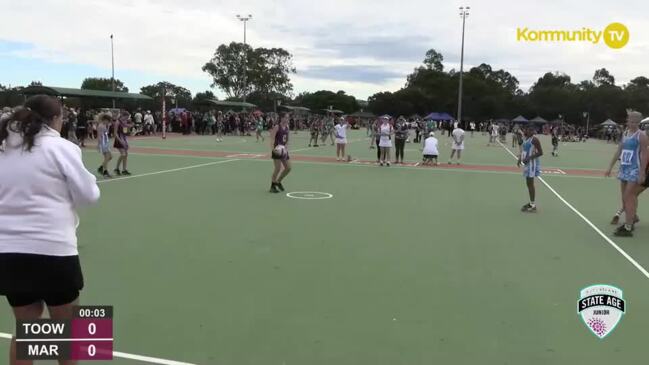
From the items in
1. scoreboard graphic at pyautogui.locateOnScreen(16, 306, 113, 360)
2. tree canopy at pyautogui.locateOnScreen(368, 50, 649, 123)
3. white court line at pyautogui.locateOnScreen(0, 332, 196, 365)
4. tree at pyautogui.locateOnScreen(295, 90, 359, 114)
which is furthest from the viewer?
tree at pyautogui.locateOnScreen(295, 90, 359, 114)

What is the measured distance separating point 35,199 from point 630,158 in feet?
26.3

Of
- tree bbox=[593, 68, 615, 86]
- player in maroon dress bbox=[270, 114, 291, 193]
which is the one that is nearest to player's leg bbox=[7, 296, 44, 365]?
player in maroon dress bbox=[270, 114, 291, 193]

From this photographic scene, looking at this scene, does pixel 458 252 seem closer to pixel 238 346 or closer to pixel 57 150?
pixel 238 346

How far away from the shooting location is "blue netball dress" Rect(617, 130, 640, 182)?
319 inches

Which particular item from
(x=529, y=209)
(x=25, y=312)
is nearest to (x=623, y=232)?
(x=529, y=209)

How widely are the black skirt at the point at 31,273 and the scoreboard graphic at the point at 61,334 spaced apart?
0.59 ft

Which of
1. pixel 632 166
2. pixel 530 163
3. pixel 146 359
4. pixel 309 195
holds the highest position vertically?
pixel 632 166

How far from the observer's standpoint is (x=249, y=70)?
83562 millimetres

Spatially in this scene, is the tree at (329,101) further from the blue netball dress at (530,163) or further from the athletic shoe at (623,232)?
the athletic shoe at (623,232)

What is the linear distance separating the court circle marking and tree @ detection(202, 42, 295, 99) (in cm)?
7211

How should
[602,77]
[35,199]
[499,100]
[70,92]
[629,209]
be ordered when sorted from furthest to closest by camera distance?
[602,77], [499,100], [70,92], [629,209], [35,199]

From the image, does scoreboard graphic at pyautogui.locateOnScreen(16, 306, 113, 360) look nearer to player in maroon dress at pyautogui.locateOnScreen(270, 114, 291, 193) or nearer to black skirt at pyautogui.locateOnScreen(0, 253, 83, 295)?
black skirt at pyautogui.locateOnScreen(0, 253, 83, 295)

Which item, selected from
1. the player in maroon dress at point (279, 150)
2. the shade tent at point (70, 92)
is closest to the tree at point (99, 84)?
the shade tent at point (70, 92)

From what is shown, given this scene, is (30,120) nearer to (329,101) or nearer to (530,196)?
(530,196)
